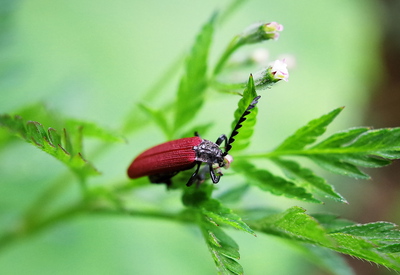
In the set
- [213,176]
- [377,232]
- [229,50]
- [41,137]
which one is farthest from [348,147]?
[41,137]

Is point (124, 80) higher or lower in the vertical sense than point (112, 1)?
lower

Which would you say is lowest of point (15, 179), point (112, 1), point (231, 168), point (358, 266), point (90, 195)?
point (358, 266)

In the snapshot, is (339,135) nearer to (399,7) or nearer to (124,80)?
(124,80)

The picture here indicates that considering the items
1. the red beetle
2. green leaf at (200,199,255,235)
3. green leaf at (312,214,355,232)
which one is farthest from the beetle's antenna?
green leaf at (312,214,355,232)

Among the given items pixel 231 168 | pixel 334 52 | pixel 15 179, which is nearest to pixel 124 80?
pixel 15 179

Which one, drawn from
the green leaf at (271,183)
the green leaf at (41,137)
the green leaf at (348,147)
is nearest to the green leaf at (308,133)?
the green leaf at (348,147)

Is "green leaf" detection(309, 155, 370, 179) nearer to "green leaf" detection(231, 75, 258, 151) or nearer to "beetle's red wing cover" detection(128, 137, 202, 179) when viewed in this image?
"green leaf" detection(231, 75, 258, 151)

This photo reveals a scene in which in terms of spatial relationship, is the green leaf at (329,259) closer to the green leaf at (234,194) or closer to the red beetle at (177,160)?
the green leaf at (234,194)

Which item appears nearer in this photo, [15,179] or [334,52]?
[15,179]
